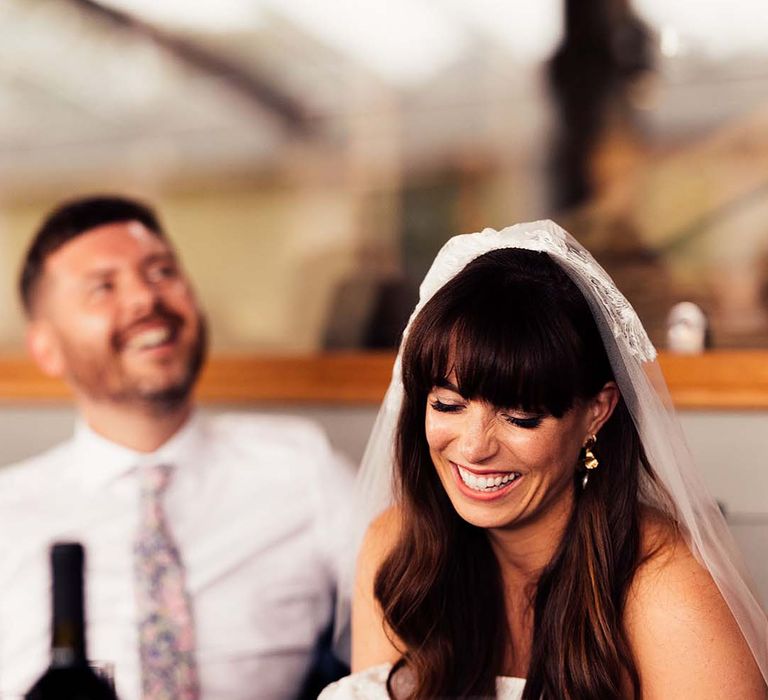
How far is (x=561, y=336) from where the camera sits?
4.80ft

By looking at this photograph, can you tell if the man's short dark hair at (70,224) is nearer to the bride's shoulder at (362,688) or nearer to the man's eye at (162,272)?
the man's eye at (162,272)

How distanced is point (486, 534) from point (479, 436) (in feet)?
0.99

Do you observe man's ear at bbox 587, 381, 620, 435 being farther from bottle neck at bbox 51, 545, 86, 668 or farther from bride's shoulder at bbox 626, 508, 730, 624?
bottle neck at bbox 51, 545, 86, 668

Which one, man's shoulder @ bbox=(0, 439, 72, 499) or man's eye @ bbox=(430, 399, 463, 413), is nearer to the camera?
man's eye @ bbox=(430, 399, 463, 413)

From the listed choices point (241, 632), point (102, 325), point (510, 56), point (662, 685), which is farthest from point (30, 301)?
point (510, 56)

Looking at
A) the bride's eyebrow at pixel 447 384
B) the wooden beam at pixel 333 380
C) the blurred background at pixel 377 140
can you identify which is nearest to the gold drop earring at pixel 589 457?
the bride's eyebrow at pixel 447 384

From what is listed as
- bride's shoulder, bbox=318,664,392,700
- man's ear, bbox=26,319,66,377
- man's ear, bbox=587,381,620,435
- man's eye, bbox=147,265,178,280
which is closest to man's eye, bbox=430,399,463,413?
man's ear, bbox=587,381,620,435

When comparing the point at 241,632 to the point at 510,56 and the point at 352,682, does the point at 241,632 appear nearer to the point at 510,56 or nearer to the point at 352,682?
the point at 352,682

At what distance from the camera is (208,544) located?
211cm

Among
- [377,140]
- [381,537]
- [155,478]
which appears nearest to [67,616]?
[381,537]

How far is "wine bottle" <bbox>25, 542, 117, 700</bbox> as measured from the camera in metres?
1.16

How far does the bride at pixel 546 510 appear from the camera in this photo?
4.82 ft

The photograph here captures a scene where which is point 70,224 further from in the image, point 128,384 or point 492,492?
point 492,492

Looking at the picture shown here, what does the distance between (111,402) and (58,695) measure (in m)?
1.06
